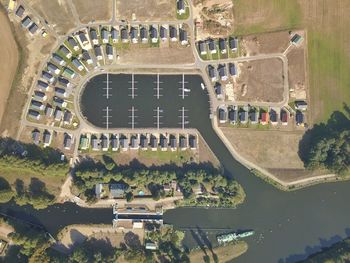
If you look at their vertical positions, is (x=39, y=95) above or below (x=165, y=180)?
above

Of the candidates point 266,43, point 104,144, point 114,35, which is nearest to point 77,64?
point 114,35

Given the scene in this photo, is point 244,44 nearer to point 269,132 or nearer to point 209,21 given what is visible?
point 209,21

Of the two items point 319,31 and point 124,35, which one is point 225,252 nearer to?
point 124,35

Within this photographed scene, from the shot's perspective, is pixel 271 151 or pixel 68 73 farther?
pixel 271 151

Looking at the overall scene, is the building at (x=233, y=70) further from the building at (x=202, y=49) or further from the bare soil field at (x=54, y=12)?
the bare soil field at (x=54, y=12)

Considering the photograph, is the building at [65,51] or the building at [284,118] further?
the building at [284,118]

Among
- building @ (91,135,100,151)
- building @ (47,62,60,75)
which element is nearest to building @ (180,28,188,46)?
building @ (47,62,60,75)

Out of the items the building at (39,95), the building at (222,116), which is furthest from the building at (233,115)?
the building at (39,95)
